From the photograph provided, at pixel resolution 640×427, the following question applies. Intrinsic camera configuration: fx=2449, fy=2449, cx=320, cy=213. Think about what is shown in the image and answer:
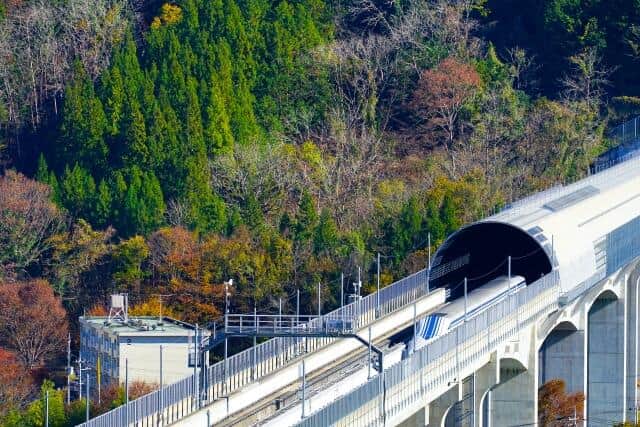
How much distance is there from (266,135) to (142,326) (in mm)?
22914

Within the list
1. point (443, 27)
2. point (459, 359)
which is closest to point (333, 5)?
point (443, 27)

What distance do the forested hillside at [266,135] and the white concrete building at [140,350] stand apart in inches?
89.7

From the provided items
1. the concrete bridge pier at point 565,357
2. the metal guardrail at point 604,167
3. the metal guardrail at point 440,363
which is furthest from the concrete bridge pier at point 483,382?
the metal guardrail at point 604,167

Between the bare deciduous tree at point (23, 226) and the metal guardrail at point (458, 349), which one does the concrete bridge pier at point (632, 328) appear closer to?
the metal guardrail at point (458, 349)

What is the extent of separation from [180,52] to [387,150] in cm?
924

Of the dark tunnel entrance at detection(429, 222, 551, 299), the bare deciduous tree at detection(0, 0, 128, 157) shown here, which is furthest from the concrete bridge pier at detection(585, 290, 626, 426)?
the bare deciduous tree at detection(0, 0, 128, 157)

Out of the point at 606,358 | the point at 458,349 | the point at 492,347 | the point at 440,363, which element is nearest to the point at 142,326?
the point at 606,358

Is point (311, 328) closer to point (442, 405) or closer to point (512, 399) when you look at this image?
point (442, 405)

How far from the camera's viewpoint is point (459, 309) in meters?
61.1

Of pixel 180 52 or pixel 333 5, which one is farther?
pixel 333 5

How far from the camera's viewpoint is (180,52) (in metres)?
98.8

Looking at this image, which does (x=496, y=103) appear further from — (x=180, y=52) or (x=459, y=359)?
(x=459, y=359)

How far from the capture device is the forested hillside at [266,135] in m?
82.6

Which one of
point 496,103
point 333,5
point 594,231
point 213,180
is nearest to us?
point 594,231
